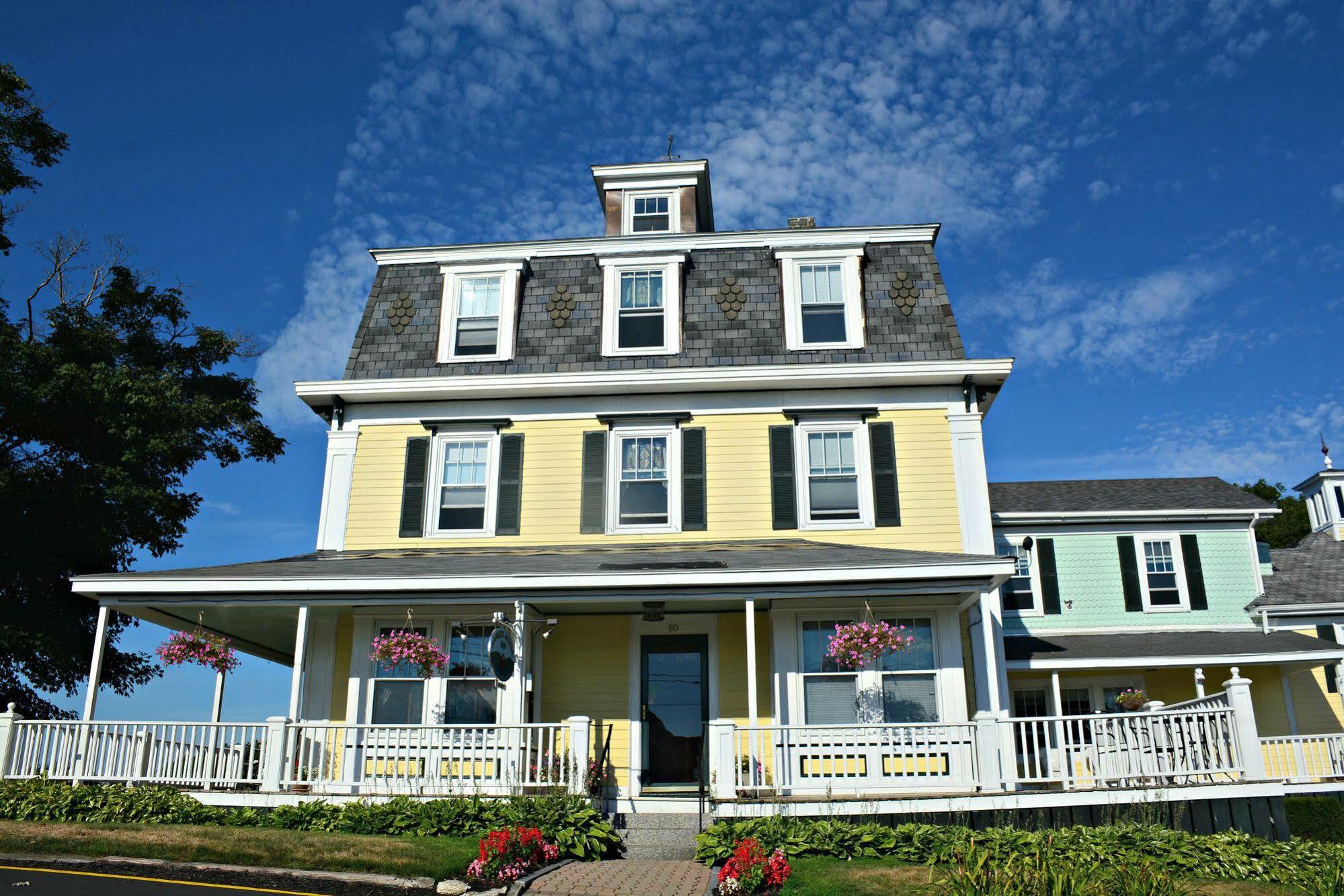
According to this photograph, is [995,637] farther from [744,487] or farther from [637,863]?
[637,863]

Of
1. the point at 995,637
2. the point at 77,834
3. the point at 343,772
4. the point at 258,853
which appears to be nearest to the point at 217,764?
the point at 343,772

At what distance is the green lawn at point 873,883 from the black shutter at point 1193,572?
1121cm

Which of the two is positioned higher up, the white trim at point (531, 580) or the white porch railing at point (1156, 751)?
the white trim at point (531, 580)

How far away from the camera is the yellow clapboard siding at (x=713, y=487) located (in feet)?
49.8

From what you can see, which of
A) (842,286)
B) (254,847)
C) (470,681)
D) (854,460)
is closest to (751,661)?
(470,681)

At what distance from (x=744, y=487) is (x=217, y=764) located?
26.0 ft

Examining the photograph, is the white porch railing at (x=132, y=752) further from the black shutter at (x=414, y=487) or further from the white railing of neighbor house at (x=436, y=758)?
the black shutter at (x=414, y=487)

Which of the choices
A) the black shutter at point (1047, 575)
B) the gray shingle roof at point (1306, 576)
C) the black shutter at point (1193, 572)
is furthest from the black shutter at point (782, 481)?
the gray shingle roof at point (1306, 576)

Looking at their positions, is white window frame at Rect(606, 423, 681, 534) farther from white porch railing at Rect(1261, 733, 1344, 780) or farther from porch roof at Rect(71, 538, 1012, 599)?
white porch railing at Rect(1261, 733, 1344, 780)

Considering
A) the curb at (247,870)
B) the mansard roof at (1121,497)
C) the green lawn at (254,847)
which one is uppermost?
the mansard roof at (1121,497)

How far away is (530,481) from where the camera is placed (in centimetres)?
1578

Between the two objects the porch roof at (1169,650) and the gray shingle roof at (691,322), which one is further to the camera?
the porch roof at (1169,650)

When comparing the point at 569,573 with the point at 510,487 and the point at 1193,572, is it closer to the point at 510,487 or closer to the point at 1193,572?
the point at 510,487

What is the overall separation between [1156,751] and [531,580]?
7.65 m
